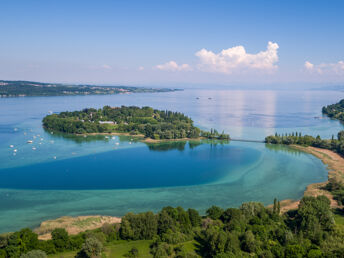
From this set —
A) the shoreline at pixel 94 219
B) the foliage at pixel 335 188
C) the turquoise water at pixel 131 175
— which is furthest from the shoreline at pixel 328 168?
the turquoise water at pixel 131 175

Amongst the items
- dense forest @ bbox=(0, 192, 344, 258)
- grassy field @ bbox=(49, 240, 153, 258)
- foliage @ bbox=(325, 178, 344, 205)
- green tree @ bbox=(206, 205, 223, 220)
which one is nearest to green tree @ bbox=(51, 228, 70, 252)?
dense forest @ bbox=(0, 192, 344, 258)

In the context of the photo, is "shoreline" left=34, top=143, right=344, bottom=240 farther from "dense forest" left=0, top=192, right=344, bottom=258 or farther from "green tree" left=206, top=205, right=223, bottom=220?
"green tree" left=206, top=205, right=223, bottom=220

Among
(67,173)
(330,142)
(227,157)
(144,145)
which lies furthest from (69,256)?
(330,142)

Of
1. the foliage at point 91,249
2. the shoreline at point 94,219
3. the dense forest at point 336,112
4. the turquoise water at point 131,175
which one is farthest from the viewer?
the dense forest at point 336,112

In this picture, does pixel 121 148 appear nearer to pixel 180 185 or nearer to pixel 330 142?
pixel 180 185

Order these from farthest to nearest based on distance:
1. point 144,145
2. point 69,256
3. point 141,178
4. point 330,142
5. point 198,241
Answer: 1. point 144,145
2. point 330,142
3. point 141,178
4. point 198,241
5. point 69,256

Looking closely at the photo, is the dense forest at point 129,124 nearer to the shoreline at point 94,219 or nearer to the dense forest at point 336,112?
the shoreline at point 94,219
